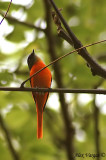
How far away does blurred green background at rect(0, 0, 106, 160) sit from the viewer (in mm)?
3152

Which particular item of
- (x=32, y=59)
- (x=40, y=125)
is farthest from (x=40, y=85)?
(x=32, y=59)

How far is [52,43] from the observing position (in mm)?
3092

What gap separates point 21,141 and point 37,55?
1055mm

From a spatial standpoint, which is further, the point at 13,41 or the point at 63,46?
the point at 63,46

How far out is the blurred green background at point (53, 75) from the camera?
3.15 meters

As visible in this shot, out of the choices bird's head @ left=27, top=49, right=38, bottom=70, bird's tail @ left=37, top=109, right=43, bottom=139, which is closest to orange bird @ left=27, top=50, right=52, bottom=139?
bird's tail @ left=37, top=109, right=43, bottom=139

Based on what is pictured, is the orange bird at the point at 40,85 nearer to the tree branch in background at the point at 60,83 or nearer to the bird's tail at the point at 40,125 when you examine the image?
the bird's tail at the point at 40,125

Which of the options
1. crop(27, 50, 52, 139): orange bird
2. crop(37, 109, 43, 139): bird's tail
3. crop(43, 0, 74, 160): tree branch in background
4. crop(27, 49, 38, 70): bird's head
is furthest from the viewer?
crop(27, 49, 38, 70): bird's head

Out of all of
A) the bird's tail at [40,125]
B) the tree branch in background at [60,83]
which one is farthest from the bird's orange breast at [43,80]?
the tree branch in background at [60,83]

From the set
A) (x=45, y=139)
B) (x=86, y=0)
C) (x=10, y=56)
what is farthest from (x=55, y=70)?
(x=86, y=0)

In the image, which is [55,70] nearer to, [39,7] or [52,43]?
[52,43]

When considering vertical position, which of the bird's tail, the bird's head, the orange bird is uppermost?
the bird's head

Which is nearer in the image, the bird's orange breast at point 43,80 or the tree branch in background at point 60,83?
the bird's orange breast at point 43,80

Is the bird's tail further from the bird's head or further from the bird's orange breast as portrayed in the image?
the bird's head
